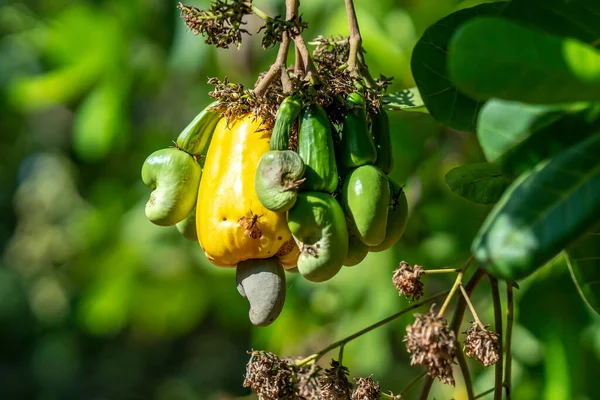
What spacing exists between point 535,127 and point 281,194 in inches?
12.9

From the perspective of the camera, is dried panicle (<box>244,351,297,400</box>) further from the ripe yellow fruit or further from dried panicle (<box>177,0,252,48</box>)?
dried panicle (<box>177,0,252,48</box>)

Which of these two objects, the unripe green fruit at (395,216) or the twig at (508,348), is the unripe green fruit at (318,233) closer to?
the unripe green fruit at (395,216)

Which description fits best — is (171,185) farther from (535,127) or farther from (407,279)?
(535,127)

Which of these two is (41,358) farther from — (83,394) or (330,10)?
(330,10)

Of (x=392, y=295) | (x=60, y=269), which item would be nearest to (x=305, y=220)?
(x=392, y=295)

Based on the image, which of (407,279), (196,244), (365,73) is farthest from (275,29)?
(196,244)

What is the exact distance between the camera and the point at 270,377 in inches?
44.6

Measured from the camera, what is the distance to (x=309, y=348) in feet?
8.82

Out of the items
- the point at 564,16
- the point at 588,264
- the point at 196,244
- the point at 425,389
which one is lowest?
the point at 425,389

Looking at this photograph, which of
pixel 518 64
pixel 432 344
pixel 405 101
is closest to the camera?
pixel 518 64

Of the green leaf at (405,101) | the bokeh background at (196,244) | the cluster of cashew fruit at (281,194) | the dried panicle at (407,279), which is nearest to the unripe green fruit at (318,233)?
the cluster of cashew fruit at (281,194)

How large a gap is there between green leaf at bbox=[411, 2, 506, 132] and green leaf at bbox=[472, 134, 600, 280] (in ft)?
1.24

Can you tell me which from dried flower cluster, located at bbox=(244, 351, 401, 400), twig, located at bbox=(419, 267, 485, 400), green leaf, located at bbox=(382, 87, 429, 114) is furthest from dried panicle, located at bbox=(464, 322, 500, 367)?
green leaf, located at bbox=(382, 87, 429, 114)

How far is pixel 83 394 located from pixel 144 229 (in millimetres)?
6155
